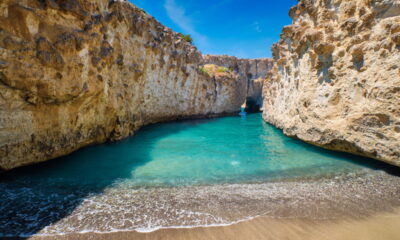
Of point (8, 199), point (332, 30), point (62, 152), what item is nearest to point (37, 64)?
point (62, 152)

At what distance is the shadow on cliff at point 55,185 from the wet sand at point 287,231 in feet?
2.20

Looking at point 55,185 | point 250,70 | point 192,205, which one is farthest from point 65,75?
point 250,70

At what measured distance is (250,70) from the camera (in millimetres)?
50500

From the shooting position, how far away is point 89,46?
28.4 feet

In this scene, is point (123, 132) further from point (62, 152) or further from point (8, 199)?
point (8, 199)

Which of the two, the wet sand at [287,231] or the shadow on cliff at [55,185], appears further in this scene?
the shadow on cliff at [55,185]

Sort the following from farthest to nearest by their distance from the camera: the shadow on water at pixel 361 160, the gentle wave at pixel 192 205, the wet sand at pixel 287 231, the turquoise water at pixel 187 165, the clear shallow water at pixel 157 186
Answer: the shadow on water at pixel 361 160
the turquoise water at pixel 187 165
the clear shallow water at pixel 157 186
the gentle wave at pixel 192 205
the wet sand at pixel 287 231

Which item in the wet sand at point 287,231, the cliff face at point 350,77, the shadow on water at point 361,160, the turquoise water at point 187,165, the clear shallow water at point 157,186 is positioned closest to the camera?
the wet sand at point 287,231

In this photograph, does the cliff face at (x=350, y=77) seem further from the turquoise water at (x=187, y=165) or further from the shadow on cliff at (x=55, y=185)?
the shadow on cliff at (x=55, y=185)

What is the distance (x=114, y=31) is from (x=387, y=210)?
14184 millimetres

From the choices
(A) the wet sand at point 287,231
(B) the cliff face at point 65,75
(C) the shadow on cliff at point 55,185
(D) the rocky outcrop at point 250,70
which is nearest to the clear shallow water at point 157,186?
(C) the shadow on cliff at point 55,185

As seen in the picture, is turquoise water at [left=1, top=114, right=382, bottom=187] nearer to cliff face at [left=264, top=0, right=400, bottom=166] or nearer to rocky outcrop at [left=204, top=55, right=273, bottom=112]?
cliff face at [left=264, top=0, right=400, bottom=166]

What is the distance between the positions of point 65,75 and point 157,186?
5.70 meters

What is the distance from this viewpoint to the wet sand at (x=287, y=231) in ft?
11.5
